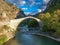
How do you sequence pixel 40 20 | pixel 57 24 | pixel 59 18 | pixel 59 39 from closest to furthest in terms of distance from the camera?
1. pixel 59 39
2. pixel 57 24
3. pixel 59 18
4. pixel 40 20

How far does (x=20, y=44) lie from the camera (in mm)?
107812

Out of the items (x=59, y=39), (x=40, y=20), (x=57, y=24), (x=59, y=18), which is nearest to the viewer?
(x=59, y=39)

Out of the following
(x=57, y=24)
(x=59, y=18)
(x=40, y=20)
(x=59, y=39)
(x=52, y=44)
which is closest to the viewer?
(x=52, y=44)

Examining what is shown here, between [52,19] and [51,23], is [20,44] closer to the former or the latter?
[51,23]

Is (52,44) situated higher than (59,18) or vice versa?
(59,18)

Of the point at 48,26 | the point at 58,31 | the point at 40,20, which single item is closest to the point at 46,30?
the point at 48,26

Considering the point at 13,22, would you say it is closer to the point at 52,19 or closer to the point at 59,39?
the point at 52,19

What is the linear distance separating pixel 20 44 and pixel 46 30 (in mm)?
43911

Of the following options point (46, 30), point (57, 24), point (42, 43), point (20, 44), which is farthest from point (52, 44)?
point (46, 30)

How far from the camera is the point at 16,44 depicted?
352 feet

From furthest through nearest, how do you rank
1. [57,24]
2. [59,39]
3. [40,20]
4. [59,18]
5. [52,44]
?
[40,20] < [59,18] < [57,24] < [59,39] < [52,44]

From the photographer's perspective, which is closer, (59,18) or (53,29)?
(53,29)

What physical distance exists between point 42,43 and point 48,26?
108 feet

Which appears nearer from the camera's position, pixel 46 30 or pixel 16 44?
pixel 16 44
